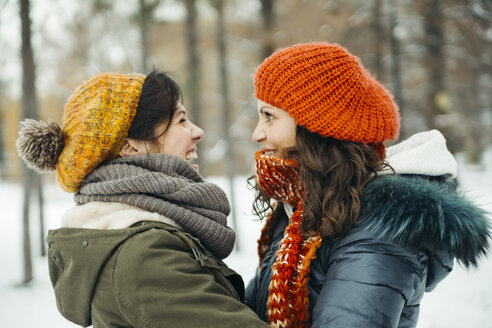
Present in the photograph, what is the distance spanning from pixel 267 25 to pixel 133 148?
5.85 metres

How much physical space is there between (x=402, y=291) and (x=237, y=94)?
14.7 m

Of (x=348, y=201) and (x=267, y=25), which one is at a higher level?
(x=267, y=25)

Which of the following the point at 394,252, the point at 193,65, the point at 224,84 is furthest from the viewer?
the point at 224,84

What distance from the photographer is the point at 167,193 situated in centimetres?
150

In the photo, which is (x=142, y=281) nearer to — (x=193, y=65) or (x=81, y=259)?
(x=81, y=259)

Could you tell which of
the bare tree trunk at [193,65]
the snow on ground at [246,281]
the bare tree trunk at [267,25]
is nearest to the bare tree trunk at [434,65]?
the snow on ground at [246,281]

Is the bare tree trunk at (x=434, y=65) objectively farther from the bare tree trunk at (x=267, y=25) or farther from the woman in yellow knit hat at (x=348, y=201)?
the woman in yellow knit hat at (x=348, y=201)

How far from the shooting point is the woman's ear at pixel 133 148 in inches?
66.7

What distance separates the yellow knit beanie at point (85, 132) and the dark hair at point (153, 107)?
41mm

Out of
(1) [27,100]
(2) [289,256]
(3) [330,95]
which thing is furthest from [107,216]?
(1) [27,100]

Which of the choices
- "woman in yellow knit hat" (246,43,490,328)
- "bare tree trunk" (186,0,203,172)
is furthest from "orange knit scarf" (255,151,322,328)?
"bare tree trunk" (186,0,203,172)

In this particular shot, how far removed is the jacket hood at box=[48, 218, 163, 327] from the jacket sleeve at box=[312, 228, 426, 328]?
734 millimetres

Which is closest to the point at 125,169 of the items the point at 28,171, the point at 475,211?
the point at 475,211

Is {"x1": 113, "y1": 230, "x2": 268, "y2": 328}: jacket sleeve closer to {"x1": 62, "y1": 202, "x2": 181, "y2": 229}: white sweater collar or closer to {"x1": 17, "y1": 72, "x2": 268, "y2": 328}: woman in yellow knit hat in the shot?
{"x1": 17, "y1": 72, "x2": 268, "y2": 328}: woman in yellow knit hat
